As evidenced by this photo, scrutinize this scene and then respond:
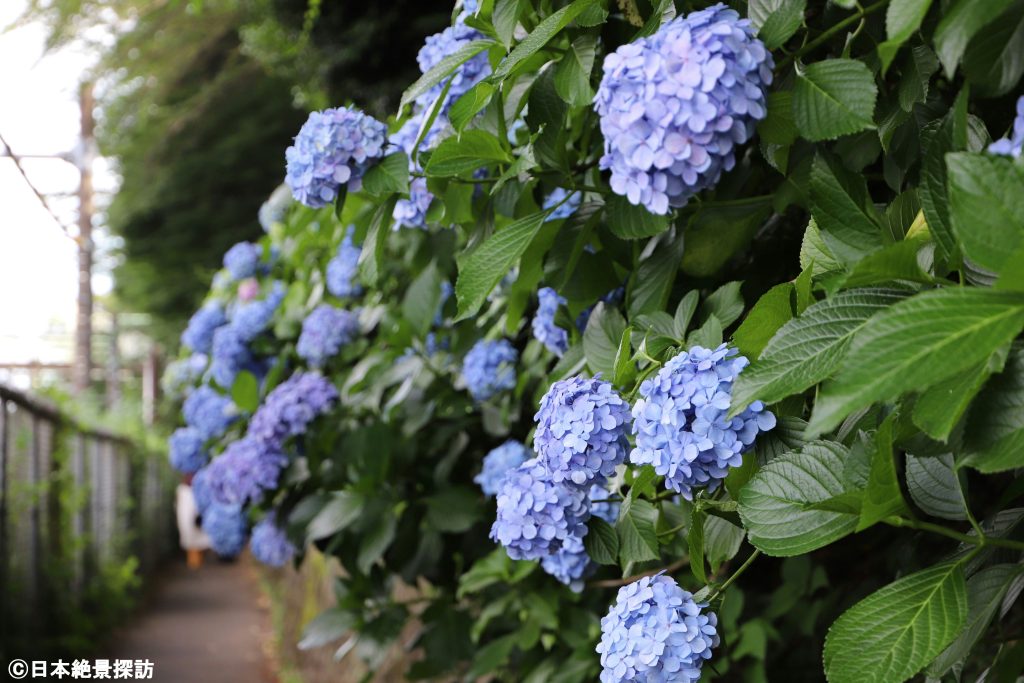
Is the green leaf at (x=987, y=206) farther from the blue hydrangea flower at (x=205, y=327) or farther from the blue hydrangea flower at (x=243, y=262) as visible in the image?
the blue hydrangea flower at (x=205, y=327)

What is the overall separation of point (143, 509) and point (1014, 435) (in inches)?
466

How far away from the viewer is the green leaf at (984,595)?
817 millimetres

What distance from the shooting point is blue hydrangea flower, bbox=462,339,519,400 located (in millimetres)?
1961

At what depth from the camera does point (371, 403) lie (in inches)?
89.3

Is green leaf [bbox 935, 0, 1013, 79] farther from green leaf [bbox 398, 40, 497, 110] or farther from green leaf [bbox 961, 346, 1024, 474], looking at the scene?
green leaf [bbox 398, 40, 497, 110]

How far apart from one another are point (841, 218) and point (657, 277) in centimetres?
32

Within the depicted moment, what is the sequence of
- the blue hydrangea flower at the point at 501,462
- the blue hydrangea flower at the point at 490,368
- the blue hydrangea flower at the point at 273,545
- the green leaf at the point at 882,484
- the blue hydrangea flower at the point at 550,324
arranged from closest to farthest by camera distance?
the green leaf at the point at 882,484, the blue hydrangea flower at the point at 550,324, the blue hydrangea flower at the point at 501,462, the blue hydrangea flower at the point at 490,368, the blue hydrangea flower at the point at 273,545

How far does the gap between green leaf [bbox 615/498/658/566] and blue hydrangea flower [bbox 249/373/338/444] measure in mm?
1347

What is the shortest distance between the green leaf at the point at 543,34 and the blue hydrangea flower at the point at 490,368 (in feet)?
3.30

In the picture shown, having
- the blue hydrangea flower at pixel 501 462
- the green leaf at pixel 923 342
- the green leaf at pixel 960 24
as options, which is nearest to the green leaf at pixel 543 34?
the green leaf at pixel 960 24

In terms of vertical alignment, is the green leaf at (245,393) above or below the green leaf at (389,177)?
below

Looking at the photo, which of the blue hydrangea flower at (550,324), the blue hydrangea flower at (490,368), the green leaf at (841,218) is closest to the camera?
the green leaf at (841,218)

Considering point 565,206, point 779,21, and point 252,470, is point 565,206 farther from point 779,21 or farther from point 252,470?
point 252,470

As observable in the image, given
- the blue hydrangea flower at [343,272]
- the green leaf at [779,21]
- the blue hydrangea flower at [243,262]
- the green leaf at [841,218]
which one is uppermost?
the green leaf at [779,21]
